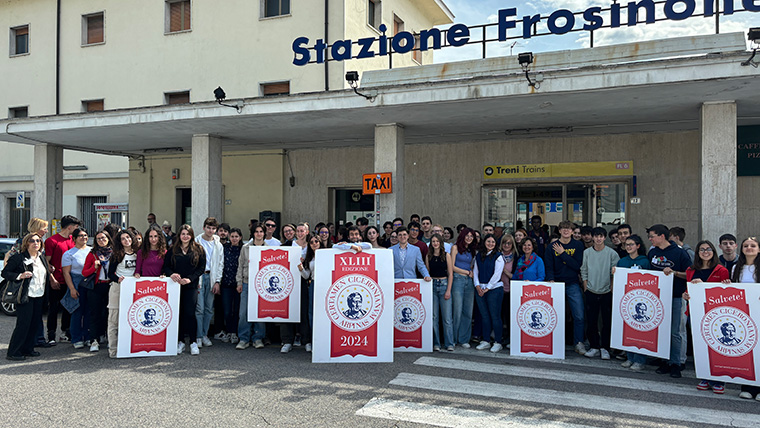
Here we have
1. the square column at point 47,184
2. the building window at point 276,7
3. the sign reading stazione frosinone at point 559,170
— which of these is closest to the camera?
the sign reading stazione frosinone at point 559,170

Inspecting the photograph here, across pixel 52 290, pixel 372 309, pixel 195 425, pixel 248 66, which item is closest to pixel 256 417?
pixel 195 425

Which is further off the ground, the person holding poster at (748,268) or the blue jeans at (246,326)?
the person holding poster at (748,268)

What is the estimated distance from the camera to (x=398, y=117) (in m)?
10.8

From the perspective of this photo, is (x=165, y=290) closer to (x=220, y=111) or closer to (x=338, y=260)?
(x=338, y=260)

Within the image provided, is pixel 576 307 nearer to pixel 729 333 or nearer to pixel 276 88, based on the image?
pixel 729 333

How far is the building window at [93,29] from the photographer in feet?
64.8

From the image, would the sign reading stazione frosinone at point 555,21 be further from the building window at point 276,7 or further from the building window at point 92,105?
the building window at point 92,105

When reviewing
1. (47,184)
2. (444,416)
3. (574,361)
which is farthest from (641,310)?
(47,184)

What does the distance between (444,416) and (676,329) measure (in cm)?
334

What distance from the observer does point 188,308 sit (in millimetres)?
7289

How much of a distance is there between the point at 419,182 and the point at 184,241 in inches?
342

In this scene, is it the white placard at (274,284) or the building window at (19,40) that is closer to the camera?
the white placard at (274,284)

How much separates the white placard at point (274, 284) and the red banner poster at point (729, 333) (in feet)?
15.9

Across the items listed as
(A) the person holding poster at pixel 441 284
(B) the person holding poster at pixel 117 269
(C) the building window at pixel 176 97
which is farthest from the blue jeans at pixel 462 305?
(C) the building window at pixel 176 97
